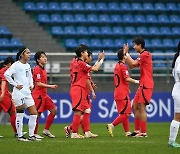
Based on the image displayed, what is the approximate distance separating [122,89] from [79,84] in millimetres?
1629

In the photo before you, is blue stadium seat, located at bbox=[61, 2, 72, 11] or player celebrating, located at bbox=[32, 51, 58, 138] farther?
blue stadium seat, located at bbox=[61, 2, 72, 11]

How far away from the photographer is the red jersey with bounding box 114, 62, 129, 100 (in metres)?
16.6

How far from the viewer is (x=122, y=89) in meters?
16.7

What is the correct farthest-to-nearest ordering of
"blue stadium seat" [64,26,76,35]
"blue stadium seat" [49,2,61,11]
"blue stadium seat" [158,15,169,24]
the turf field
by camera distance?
"blue stadium seat" [158,15,169,24] < "blue stadium seat" [49,2,61,11] < "blue stadium seat" [64,26,76,35] < the turf field

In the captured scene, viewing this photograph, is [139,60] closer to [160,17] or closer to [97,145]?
[97,145]

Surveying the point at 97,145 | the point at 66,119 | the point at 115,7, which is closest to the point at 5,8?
the point at 115,7

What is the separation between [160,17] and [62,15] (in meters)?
4.71

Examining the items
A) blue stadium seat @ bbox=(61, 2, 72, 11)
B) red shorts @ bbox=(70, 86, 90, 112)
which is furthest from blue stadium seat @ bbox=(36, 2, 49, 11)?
red shorts @ bbox=(70, 86, 90, 112)

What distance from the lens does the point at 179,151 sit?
11938 millimetres

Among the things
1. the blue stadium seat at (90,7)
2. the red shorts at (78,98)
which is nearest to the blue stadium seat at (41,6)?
the blue stadium seat at (90,7)

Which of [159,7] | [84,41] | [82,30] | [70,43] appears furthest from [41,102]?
[159,7]

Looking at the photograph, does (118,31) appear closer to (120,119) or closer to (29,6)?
(29,6)

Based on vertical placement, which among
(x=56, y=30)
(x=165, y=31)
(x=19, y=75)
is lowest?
(x=19, y=75)

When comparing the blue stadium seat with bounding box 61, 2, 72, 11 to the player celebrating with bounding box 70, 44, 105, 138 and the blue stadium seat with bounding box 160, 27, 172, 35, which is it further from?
the player celebrating with bounding box 70, 44, 105, 138
